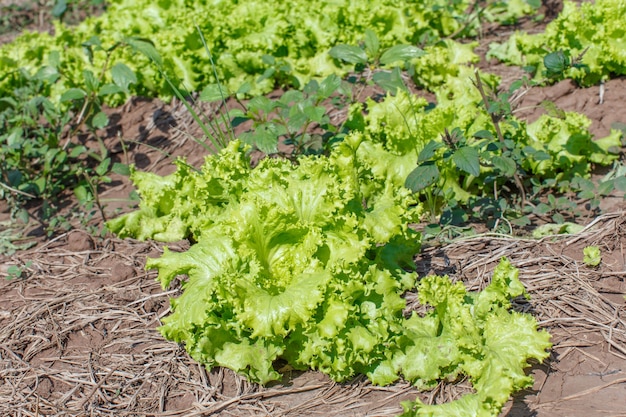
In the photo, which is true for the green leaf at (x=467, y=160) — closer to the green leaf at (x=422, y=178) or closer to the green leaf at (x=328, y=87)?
the green leaf at (x=422, y=178)

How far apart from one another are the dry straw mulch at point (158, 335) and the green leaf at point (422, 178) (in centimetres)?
45

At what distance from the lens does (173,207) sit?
394 cm

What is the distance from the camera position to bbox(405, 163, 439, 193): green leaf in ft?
11.6

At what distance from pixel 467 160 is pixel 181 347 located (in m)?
1.72

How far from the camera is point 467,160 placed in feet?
11.5

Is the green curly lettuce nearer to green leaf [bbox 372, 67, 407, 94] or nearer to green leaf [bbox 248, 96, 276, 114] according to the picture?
green leaf [bbox 372, 67, 407, 94]

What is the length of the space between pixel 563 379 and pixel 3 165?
416 centimetres

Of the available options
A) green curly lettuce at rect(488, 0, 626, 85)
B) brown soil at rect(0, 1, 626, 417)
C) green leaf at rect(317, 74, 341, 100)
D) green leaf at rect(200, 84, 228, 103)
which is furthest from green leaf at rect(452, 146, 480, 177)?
green curly lettuce at rect(488, 0, 626, 85)

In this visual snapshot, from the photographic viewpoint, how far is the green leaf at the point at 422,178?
3.54m

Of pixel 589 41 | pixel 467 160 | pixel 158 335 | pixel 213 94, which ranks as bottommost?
pixel 158 335

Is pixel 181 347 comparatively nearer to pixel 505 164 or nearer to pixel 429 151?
pixel 429 151

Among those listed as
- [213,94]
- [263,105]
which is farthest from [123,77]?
[263,105]

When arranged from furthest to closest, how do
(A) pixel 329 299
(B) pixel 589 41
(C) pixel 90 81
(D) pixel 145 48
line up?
1. (B) pixel 589 41
2. (C) pixel 90 81
3. (D) pixel 145 48
4. (A) pixel 329 299

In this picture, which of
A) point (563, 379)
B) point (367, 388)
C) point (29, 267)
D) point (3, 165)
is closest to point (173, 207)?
point (29, 267)
